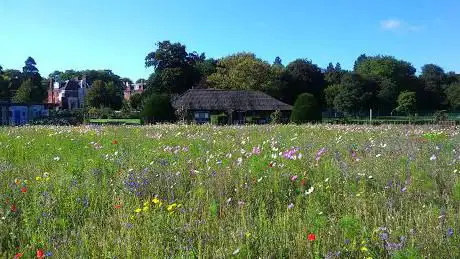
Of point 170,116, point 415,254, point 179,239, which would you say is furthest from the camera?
point 170,116

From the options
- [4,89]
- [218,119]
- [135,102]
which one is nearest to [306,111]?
[218,119]

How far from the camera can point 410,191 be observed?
4.74m

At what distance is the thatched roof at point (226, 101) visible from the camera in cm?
4834

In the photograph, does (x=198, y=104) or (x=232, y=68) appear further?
(x=232, y=68)

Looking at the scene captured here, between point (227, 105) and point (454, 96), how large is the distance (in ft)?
183

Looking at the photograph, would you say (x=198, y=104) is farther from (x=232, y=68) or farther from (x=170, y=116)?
(x=232, y=68)

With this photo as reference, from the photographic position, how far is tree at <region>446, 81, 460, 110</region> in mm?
85000

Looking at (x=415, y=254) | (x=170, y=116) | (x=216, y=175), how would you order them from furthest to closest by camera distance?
(x=170, y=116) → (x=216, y=175) → (x=415, y=254)

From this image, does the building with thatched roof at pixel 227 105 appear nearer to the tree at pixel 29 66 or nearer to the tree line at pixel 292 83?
the tree line at pixel 292 83

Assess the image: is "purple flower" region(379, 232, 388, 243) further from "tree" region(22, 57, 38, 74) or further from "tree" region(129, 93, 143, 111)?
"tree" region(22, 57, 38, 74)

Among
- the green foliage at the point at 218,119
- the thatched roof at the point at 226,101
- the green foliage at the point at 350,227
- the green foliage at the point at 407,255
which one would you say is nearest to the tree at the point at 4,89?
the thatched roof at the point at 226,101

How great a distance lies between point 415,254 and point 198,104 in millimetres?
46254

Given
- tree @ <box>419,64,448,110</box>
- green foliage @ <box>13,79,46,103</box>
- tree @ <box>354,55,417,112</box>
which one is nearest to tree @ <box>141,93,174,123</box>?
green foliage @ <box>13,79,46,103</box>

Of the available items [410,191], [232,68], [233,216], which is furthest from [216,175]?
[232,68]
